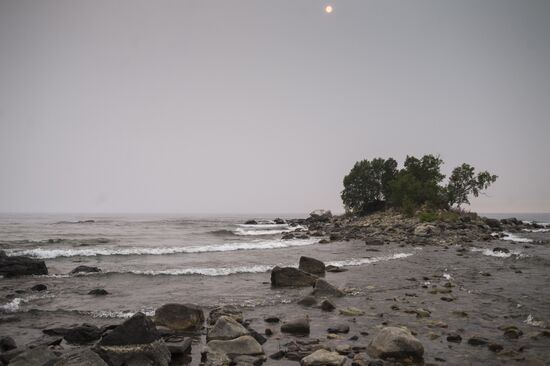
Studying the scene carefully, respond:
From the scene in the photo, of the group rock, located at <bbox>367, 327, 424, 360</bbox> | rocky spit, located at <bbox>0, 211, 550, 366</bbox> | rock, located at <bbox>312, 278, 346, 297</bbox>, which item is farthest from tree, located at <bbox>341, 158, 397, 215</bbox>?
rock, located at <bbox>367, 327, 424, 360</bbox>

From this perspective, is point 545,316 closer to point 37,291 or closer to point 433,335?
point 433,335

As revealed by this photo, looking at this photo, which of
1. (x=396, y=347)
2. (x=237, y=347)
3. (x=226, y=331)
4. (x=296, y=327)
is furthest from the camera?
(x=296, y=327)

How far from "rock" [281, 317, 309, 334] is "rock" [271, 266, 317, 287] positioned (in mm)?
6849

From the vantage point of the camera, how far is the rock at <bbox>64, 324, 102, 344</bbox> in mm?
8938

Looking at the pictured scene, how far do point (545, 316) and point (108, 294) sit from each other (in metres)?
16.1

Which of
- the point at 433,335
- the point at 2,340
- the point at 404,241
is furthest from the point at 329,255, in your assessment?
the point at 2,340

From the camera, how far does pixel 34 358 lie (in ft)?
21.7

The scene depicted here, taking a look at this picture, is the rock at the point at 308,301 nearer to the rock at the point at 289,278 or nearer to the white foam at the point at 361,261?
the rock at the point at 289,278

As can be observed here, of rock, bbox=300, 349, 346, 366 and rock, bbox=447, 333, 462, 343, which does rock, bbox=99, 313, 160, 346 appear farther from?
rock, bbox=447, 333, 462, 343

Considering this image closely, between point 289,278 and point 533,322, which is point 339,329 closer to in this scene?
point 533,322

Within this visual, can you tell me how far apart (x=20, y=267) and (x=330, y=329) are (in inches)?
754

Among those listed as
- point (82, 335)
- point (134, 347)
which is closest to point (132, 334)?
point (134, 347)

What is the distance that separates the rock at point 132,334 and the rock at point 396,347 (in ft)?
16.1

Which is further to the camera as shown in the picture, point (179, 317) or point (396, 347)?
point (179, 317)
